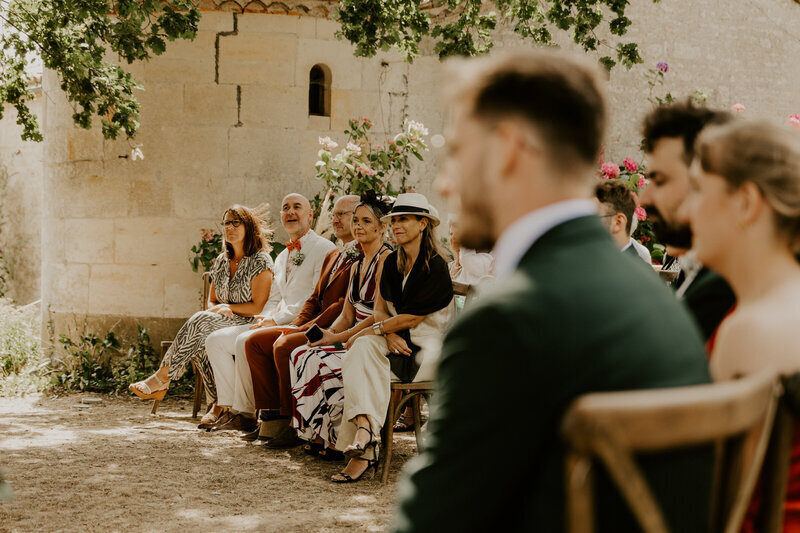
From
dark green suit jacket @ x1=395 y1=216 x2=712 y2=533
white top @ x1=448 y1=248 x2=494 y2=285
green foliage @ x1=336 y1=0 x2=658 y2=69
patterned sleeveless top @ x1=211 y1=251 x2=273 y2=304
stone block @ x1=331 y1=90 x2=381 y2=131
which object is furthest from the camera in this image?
stone block @ x1=331 y1=90 x2=381 y2=131

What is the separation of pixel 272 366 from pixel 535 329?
19.0ft

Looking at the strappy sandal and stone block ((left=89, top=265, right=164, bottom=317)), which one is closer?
the strappy sandal

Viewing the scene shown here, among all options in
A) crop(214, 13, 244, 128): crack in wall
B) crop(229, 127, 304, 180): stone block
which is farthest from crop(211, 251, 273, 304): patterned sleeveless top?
crop(214, 13, 244, 128): crack in wall

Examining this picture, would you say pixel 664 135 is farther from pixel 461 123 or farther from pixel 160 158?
pixel 160 158

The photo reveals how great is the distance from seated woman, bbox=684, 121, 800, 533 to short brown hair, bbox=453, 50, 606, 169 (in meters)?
0.37

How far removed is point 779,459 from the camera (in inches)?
54.9

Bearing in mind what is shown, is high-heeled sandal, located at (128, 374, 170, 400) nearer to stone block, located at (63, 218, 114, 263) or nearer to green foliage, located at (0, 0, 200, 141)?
green foliage, located at (0, 0, 200, 141)

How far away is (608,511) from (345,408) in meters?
4.43

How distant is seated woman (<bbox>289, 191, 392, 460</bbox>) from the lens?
5.98m

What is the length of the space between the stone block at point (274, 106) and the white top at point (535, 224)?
816 centimetres

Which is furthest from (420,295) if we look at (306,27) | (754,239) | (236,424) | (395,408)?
(306,27)

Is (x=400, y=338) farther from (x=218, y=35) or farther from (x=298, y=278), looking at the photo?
(x=218, y=35)

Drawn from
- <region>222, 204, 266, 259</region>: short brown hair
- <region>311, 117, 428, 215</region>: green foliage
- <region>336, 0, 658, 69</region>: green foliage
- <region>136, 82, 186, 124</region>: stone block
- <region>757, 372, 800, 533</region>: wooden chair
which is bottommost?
<region>757, 372, 800, 533</region>: wooden chair

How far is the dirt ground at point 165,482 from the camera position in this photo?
4523 mm
